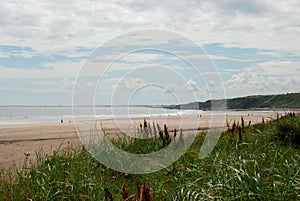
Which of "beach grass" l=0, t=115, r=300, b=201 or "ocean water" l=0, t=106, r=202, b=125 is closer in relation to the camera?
"beach grass" l=0, t=115, r=300, b=201

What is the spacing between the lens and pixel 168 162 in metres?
7.77

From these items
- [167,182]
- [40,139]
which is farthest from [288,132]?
[40,139]

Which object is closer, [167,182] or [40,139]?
[167,182]

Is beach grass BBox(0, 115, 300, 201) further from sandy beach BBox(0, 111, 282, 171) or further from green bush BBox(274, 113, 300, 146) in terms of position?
green bush BBox(274, 113, 300, 146)

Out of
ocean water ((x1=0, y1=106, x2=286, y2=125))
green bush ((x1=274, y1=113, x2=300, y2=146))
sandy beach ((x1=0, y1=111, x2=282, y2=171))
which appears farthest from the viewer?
ocean water ((x1=0, y1=106, x2=286, y2=125))

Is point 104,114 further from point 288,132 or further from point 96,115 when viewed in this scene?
point 288,132

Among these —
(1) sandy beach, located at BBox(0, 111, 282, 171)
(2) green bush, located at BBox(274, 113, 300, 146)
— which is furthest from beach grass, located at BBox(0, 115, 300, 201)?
(2) green bush, located at BBox(274, 113, 300, 146)

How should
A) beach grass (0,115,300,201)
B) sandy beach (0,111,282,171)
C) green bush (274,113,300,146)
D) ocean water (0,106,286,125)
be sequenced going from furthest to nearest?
ocean water (0,106,286,125) < sandy beach (0,111,282,171) < green bush (274,113,300,146) < beach grass (0,115,300,201)

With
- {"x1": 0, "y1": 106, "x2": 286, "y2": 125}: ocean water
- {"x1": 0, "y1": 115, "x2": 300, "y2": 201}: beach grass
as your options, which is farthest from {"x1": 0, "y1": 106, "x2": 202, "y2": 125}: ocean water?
{"x1": 0, "y1": 115, "x2": 300, "y2": 201}: beach grass

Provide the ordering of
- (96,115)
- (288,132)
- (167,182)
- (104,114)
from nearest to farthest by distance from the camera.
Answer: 1. (167,182)
2. (288,132)
3. (96,115)
4. (104,114)

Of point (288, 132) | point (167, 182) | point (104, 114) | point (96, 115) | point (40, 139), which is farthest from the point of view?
point (104, 114)

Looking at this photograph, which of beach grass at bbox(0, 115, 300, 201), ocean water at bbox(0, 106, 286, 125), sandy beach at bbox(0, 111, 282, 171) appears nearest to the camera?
beach grass at bbox(0, 115, 300, 201)

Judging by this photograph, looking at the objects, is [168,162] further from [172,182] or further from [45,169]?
[45,169]

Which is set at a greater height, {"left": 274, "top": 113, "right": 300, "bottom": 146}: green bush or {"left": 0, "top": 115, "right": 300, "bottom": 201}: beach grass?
{"left": 274, "top": 113, "right": 300, "bottom": 146}: green bush
